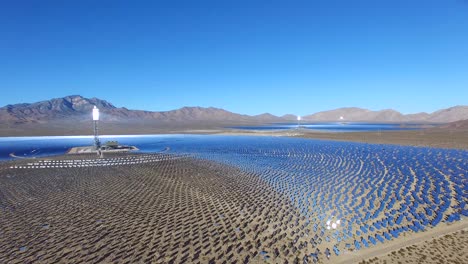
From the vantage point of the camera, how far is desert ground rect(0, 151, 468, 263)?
11906 millimetres

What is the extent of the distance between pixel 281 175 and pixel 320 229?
45.5ft

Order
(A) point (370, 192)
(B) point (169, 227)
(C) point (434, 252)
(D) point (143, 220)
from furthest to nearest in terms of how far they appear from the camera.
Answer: (A) point (370, 192)
(D) point (143, 220)
(B) point (169, 227)
(C) point (434, 252)

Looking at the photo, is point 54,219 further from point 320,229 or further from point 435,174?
point 435,174

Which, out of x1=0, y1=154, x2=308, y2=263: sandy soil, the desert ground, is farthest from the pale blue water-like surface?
x1=0, y1=154, x2=308, y2=263: sandy soil

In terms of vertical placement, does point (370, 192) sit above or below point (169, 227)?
below

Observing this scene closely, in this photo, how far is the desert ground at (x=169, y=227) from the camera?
11906 mm

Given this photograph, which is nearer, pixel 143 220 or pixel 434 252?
pixel 434 252

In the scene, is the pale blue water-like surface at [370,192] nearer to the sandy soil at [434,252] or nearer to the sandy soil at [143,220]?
the sandy soil at [434,252]

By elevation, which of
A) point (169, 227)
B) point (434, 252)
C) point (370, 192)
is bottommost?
point (434, 252)

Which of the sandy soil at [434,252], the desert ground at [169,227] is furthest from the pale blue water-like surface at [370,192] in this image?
the sandy soil at [434,252]

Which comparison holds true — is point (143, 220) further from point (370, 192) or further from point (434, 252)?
point (370, 192)

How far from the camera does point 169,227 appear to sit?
49.2 ft

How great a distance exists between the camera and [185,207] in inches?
726

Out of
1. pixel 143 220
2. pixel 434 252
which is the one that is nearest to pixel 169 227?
pixel 143 220
